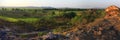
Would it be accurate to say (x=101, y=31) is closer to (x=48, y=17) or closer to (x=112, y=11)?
(x=112, y=11)

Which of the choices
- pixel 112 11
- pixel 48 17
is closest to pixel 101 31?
pixel 112 11

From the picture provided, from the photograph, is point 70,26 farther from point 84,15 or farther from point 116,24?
point 116,24

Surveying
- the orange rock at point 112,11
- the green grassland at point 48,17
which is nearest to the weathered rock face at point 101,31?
the orange rock at point 112,11

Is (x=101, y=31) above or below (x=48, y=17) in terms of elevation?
above

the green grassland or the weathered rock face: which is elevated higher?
the weathered rock face

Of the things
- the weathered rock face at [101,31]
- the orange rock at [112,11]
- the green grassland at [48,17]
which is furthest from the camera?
the green grassland at [48,17]

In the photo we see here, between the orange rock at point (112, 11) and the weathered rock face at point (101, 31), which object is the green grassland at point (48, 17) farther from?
the weathered rock face at point (101, 31)

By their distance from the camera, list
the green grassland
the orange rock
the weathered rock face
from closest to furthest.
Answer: the weathered rock face
the orange rock
the green grassland

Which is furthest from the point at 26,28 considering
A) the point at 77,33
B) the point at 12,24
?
the point at 77,33

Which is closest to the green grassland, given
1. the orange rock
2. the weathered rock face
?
the orange rock

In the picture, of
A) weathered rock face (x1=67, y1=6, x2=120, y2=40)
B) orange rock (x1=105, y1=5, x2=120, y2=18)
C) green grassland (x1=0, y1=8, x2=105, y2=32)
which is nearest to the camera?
weathered rock face (x1=67, y1=6, x2=120, y2=40)

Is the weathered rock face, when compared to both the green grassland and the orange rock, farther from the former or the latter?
the green grassland

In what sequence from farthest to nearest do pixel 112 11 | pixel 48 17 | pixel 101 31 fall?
pixel 48 17, pixel 112 11, pixel 101 31
